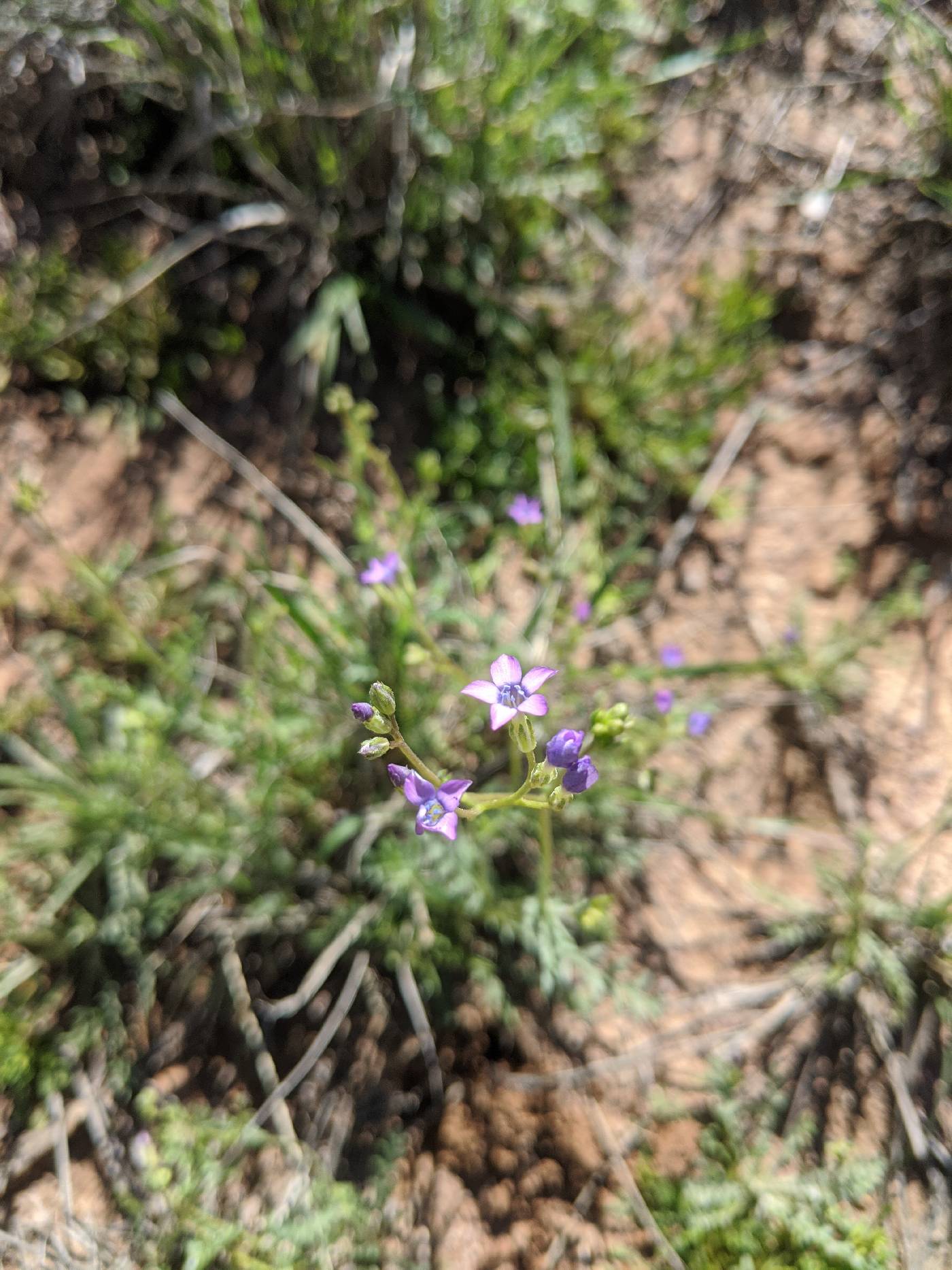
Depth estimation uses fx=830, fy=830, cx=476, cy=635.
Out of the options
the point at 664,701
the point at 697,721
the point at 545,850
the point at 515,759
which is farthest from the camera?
the point at 697,721

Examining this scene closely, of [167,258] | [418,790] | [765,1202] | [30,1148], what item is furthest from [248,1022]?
[167,258]

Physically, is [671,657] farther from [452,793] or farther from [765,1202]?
[765,1202]

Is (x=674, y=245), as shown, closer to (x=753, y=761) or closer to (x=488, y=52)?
(x=488, y=52)

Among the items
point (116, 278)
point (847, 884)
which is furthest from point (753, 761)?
point (116, 278)

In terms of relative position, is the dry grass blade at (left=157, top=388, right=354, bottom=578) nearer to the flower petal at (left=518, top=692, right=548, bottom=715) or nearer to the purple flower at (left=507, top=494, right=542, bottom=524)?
the purple flower at (left=507, top=494, right=542, bottom=524)

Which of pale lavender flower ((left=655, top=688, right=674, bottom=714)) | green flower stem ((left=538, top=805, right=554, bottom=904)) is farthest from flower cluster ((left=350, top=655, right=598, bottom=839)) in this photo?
pale lavender flower ((left=655, top=688, right=674, bottom=714))
